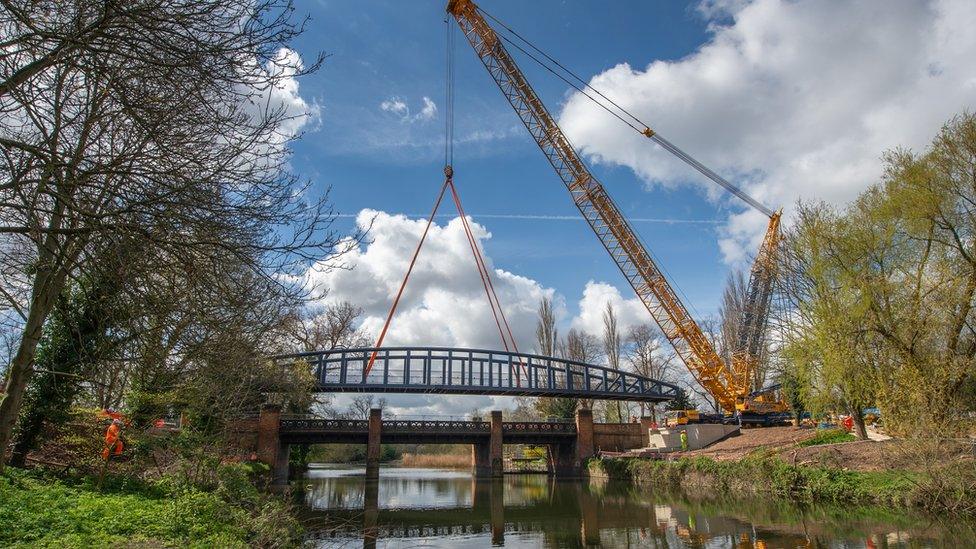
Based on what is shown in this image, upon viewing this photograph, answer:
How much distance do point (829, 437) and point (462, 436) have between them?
20.0 m

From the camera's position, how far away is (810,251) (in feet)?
62.9

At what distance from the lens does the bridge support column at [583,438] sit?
1405 inches

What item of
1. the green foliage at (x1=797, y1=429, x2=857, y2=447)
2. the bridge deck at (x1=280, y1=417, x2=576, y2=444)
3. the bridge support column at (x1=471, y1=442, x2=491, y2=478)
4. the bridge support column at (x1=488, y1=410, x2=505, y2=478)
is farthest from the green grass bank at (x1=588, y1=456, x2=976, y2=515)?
the bridge support column at (x1=471, y1=442, x2=491, y2=478)

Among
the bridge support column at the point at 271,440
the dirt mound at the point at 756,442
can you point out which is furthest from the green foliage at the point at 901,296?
the bridge support column at the point at 271,440

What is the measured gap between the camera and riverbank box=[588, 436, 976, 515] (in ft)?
42.8

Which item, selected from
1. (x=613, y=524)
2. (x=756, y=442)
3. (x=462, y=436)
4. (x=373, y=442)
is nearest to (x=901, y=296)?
(x=613, y=524)

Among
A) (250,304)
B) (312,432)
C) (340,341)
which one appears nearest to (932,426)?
(250,304)

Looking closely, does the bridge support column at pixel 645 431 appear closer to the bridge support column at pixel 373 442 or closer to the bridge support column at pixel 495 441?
the bridge support column at pixel 495 441

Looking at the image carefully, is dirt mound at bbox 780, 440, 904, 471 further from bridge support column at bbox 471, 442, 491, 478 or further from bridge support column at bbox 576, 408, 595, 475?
bridge support column at bbox 471, 442, 491, 478

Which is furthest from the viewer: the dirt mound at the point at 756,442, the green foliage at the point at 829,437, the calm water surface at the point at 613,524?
the dirt mound at the point at 756,442

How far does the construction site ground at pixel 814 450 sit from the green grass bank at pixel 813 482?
1.56ft

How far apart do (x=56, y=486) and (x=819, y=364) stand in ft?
68.4

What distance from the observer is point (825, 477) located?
17406 millimetres

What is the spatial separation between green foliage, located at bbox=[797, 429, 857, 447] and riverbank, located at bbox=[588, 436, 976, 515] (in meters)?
0.77
